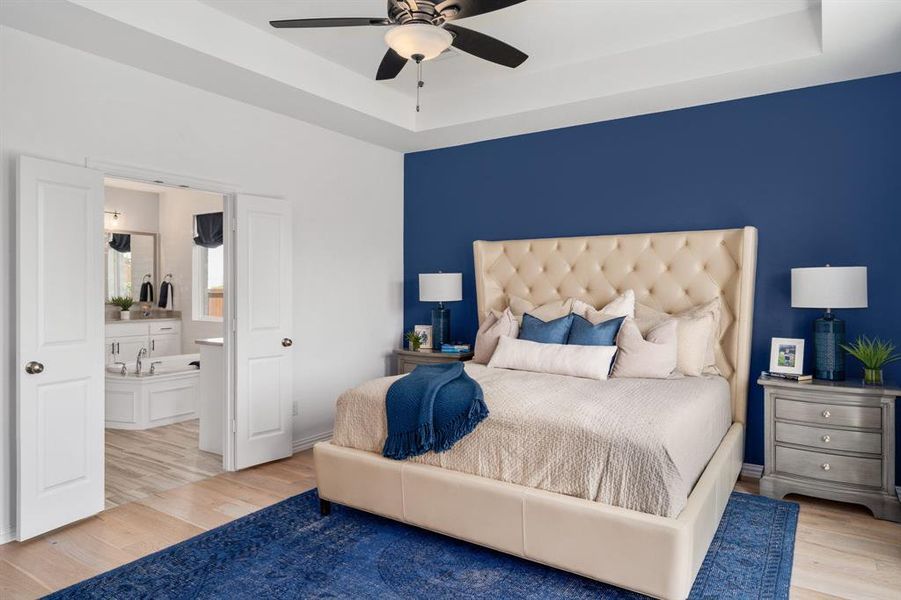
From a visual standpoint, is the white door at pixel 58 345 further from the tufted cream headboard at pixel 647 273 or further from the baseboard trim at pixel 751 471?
the baseboard trim at pixel 751 471

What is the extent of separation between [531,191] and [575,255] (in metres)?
A: 0.76

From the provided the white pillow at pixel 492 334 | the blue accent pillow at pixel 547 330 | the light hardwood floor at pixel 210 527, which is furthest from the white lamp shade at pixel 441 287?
the light hardwood floor at pixel 210 527

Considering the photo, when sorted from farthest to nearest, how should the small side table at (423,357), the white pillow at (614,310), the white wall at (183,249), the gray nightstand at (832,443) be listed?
the white wall at (183,249), the small side table at (423,357), the white pillow at (614,310), the gray nightstand at (832,443)

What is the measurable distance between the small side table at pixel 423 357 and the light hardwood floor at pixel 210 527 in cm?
150

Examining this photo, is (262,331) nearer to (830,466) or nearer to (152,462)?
(152,462)

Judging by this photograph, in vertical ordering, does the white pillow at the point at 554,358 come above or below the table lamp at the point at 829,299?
below

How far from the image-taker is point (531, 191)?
4.96 m

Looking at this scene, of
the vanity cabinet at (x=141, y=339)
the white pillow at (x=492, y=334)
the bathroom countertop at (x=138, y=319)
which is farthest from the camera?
the bathroom countertop at (x=138, y=319)

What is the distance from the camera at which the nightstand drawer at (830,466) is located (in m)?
3.24

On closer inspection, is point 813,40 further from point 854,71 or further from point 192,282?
point 192,282

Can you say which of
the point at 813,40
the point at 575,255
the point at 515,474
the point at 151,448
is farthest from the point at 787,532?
the point at 151,448

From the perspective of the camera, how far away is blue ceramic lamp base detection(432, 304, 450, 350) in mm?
5113

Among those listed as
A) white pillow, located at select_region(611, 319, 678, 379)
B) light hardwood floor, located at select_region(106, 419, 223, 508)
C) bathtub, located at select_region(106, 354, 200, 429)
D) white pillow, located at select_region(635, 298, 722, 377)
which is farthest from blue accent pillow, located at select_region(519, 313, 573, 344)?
bathtub, located at select_region(106, 354, 200, 429)

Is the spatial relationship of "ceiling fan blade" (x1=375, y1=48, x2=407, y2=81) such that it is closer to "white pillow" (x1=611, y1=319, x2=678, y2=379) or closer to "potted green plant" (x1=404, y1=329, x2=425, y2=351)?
"white pillow" (x1=611, y1=319, x2=678, y2=379)
